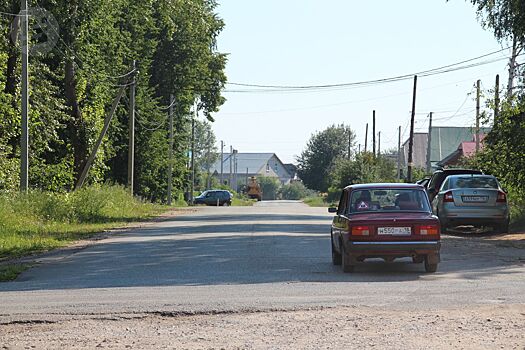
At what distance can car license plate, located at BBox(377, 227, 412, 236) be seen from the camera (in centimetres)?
1495

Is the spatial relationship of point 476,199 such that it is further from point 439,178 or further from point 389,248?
point 389,248

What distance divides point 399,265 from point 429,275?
1.92m

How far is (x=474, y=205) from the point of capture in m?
26.1

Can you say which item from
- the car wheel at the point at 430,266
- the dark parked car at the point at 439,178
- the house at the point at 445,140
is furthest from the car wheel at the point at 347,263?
the house at the point at 445,140

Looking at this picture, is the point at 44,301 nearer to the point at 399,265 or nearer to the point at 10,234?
the point at 399,265

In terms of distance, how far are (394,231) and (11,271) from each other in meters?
6.23

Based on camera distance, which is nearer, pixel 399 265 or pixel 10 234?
pixel 399 265

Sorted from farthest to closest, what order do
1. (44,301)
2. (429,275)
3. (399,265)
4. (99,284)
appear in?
(399,265)
(429,275)
(99,284)
(44,301)

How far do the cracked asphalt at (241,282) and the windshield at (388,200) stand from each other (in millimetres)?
1024

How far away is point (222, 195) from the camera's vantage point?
2987 inches

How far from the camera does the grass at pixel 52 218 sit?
2236 cm

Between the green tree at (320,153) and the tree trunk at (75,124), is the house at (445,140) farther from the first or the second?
the tree trunk at (75,124)

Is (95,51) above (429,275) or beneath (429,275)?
above

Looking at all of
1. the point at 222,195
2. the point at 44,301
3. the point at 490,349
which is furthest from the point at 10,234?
the point at 222,195
